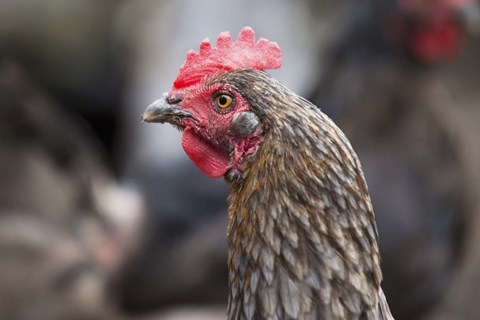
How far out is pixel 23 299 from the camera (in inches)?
192

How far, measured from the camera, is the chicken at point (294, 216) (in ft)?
6.45

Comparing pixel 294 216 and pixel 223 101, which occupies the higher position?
pixel 223 101

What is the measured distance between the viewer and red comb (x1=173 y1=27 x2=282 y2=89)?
2217mm

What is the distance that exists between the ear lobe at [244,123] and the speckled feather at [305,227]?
3cm

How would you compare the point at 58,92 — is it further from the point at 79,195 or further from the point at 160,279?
the point at 160,279

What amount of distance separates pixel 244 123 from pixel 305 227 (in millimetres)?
319

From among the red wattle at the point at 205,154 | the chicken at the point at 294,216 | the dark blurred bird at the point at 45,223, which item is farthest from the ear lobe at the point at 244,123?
the dark blurred bird at the point at 45,223

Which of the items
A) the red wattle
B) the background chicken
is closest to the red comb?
the red wattle

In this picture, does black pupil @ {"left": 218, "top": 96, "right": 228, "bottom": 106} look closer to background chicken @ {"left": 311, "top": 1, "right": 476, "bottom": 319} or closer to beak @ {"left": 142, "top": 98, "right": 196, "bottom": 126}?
beak @ {"left": 142, "top": 98, "right": 196, "bottom": 126}

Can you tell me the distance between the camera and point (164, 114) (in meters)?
2.26

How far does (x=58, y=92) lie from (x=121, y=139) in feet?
2.65

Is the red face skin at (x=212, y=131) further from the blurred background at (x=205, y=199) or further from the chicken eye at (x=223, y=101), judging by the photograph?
the blurred background at (x=205, y=199)

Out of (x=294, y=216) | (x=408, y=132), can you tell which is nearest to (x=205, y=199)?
→ (x=408, y=132)

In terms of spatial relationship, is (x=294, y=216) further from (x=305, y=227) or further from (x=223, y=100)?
(x=223, y=100)
